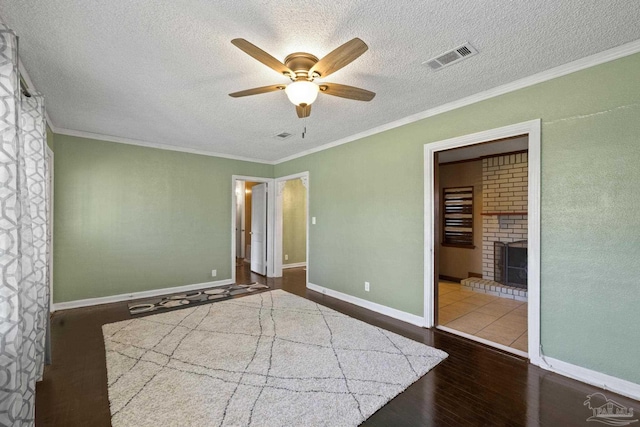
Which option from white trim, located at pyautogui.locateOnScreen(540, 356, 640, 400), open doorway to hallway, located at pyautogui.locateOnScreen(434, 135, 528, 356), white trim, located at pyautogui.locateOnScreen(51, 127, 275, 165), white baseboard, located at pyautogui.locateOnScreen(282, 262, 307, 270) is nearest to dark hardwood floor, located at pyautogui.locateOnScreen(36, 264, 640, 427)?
white trim, located at pyautogui.locateOnScreen(540, 356, 640, 400)

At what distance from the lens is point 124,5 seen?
5.66 ft

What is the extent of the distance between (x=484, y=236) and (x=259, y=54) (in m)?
5.38

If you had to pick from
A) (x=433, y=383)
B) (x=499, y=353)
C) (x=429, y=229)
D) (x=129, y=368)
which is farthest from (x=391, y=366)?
(x=129, y=368)

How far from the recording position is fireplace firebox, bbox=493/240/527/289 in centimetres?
495

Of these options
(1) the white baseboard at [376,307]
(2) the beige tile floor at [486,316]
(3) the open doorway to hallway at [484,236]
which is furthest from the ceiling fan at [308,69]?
(2) the beige tile floor at [486,316]

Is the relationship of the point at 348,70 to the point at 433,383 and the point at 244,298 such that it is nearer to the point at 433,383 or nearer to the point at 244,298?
the point at 433,383

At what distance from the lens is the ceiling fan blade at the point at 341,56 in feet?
5.69

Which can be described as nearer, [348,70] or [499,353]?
[348,70]

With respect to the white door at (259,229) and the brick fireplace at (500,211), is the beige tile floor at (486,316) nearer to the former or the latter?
the brick fireplace at (500,211)

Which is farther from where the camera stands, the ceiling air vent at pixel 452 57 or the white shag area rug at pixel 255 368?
the ceiling air vent at pixel 452 57

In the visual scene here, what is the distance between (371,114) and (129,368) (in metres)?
3.65

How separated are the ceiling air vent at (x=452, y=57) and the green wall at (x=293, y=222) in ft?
16.7

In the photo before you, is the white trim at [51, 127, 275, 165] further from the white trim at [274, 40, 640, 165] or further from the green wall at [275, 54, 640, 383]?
the green wall at [275, 54, 640, 383]

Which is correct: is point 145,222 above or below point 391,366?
above
